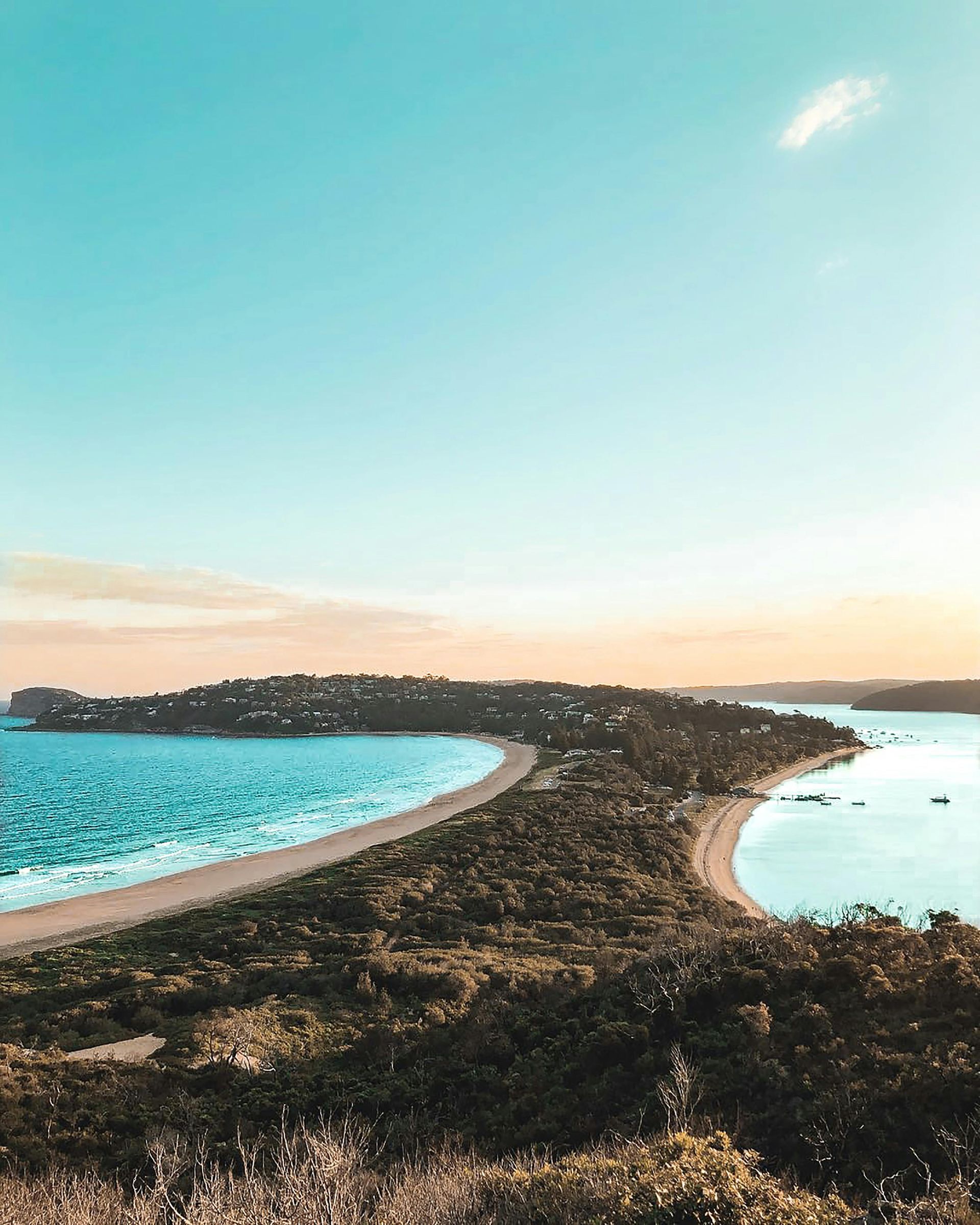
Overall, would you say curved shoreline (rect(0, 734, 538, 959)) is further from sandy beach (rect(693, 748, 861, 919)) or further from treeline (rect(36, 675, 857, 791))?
treeline (rect(36, 675, 857, 791))

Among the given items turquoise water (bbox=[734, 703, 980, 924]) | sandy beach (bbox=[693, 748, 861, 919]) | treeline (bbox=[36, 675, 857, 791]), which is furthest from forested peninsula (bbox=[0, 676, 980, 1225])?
treeline (bbox=[36, 675, 857, 791])

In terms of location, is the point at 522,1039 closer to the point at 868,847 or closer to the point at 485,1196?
the point at 485,1196

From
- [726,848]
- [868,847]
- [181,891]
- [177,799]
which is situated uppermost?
[181,891]

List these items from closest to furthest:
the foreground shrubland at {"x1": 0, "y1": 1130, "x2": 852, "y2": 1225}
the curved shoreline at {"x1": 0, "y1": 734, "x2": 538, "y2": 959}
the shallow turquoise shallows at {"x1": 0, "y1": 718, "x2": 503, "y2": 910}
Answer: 1. the foreground shrubland at {"x1": 0, "y1": 1130, "x2": 852, "y2": 1225}
2. the curved shoreline at {"x1": 0, "y1": 734, "x2": 538, "y2": 959}
3. the shallow turquoise shallows at {"x1": 0, "y1": 718, "x2": 503, "y2": 910}

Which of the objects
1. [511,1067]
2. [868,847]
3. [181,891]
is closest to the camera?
[511,1067]

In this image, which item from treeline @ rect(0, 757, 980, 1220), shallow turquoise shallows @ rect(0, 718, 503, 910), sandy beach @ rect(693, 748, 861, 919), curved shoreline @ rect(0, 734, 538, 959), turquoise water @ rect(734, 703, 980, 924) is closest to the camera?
treeline @ rect(0, 757, 980, 1220)

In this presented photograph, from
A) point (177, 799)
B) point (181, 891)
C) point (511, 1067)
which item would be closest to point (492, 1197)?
point (511, 1067)

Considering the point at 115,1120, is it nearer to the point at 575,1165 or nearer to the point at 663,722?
the point at 575,1165
